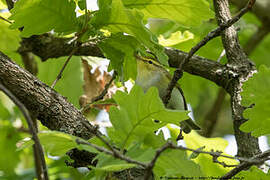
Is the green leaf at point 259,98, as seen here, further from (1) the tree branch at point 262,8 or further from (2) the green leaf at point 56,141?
(1) the tree branch at point 262,8

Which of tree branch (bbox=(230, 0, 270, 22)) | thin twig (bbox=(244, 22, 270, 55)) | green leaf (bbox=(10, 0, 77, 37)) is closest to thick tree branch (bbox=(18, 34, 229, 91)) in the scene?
green leaf (bbox=(10, 0, 77, 37))

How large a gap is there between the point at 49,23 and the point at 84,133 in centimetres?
47

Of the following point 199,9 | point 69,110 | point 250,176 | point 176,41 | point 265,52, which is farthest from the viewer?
point 265,52

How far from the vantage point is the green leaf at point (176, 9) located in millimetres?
1788

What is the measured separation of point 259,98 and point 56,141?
71cm

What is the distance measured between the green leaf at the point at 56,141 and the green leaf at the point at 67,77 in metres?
1.47

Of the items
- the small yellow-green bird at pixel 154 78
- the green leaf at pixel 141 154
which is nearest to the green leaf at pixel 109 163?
the green leaf at pixel 141 154

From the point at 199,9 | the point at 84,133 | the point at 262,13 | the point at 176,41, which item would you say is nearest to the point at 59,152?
the point at 84,133

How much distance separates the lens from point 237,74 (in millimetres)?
2355

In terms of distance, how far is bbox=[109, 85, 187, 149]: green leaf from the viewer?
4.49 ft

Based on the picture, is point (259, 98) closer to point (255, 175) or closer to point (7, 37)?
point (255, 175)

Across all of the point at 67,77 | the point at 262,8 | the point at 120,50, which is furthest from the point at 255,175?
the point at 262,8

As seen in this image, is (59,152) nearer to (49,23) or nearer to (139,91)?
(139,91)

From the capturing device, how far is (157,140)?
4.59ft
